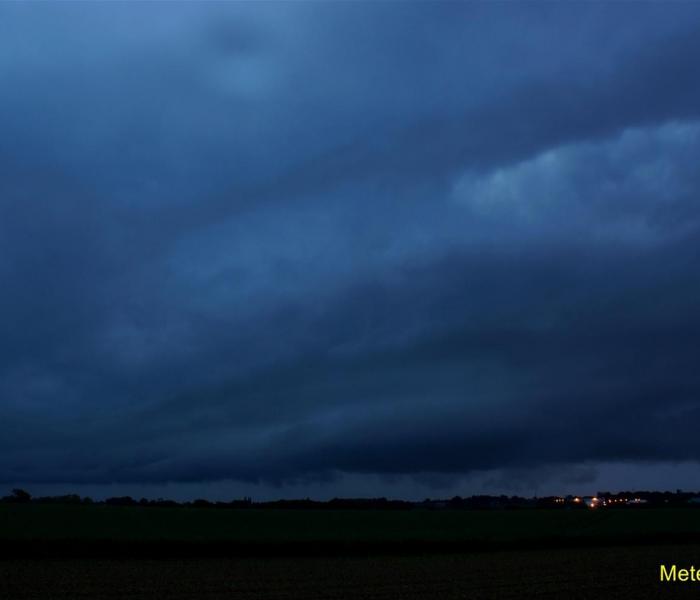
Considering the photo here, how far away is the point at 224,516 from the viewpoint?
73.9m

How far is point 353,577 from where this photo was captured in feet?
123

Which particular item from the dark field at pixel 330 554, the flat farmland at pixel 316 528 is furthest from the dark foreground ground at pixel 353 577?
the flat farmland at pixel 316 528

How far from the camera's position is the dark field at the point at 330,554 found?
3272 cm

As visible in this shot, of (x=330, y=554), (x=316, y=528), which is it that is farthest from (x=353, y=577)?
(x=316, y=528)

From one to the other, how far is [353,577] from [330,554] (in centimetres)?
1682

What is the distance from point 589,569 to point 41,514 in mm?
46935

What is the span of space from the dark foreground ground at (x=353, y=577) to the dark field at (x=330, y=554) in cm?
6

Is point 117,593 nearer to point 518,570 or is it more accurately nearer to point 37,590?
point 37,590

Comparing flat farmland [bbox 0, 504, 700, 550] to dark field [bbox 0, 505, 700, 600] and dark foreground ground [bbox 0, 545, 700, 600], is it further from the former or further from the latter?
dark foreground ground [bbox 0, 545, 700, 600]

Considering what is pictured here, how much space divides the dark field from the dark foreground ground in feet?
0.21

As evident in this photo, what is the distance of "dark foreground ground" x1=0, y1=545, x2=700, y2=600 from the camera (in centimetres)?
3116

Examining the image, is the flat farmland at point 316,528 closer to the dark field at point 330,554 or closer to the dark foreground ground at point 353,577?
the dark field at point 330,554

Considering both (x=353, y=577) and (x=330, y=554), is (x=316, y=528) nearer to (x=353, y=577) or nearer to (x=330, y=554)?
(x=330, y=554)

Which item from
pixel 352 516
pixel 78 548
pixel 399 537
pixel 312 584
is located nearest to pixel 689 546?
pixel 399 537
